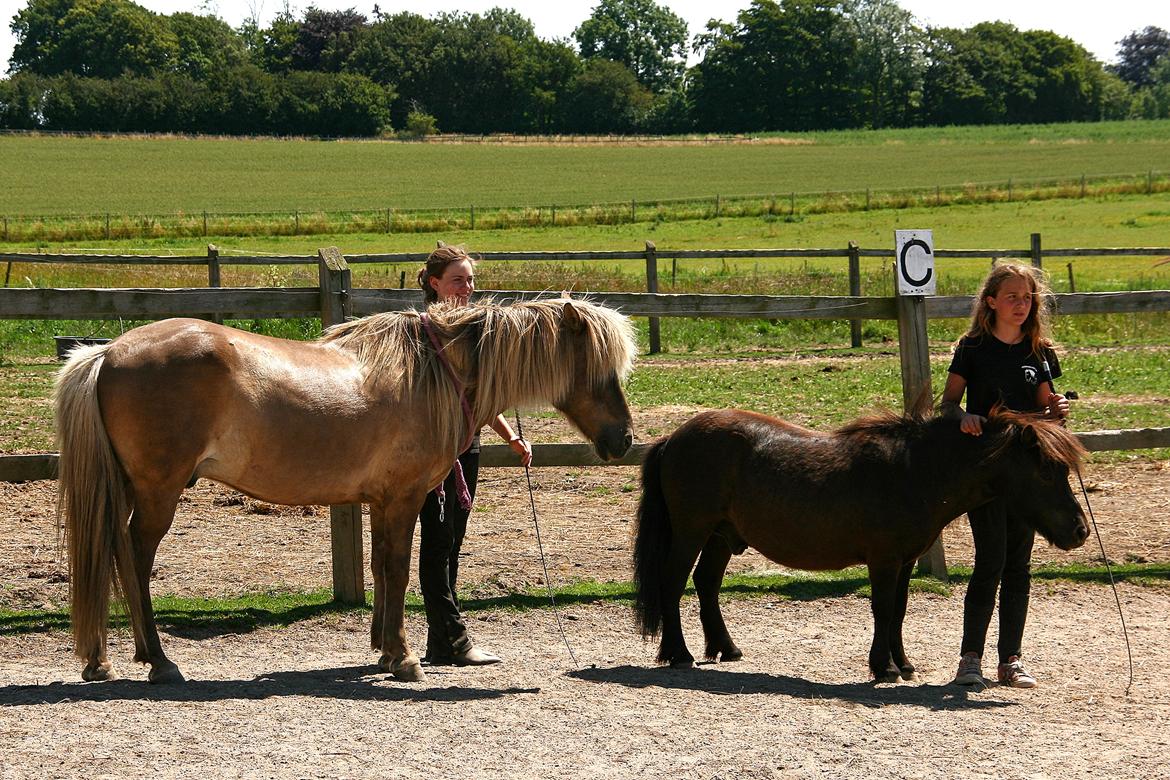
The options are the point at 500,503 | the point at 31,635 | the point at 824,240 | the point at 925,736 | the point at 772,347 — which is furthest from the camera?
the point at 824,240

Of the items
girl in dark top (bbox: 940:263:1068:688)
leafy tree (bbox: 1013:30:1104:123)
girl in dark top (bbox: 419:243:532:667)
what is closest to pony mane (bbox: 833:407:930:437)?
girl in dark top (bbox: 940:263:1068:688)

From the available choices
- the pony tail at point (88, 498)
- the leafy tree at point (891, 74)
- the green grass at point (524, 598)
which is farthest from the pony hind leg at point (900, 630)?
the leafy tree at point (891, 74)

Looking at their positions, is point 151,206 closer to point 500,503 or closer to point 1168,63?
point 500,503

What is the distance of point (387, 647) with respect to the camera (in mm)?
5348

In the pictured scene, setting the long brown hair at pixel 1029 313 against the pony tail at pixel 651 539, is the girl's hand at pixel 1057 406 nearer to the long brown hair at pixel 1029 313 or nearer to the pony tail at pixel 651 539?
the long brown hair at pixel 1029 313

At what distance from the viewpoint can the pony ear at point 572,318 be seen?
5.46 metres

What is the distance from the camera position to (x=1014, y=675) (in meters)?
5.33

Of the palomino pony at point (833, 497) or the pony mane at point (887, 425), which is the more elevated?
the pony mane at point (887, 425)

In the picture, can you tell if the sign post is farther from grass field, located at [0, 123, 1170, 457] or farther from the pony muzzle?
the pony muzzle

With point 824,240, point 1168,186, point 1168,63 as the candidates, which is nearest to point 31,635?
point 824,240

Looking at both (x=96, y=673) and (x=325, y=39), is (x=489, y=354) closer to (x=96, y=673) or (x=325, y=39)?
Result: (x=96, y=673)

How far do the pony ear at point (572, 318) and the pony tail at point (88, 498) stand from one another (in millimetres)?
1992

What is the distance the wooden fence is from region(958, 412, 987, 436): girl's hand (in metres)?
→ 0.35

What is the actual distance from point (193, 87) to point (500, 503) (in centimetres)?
8137
